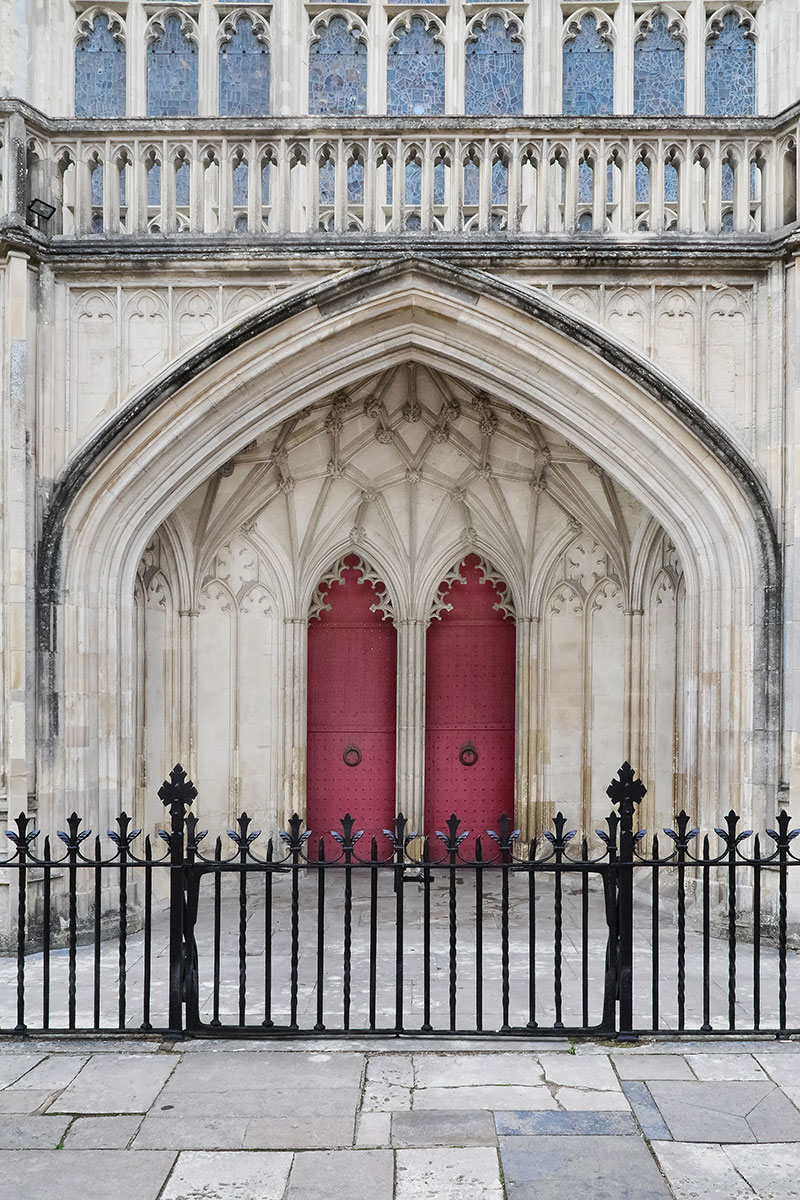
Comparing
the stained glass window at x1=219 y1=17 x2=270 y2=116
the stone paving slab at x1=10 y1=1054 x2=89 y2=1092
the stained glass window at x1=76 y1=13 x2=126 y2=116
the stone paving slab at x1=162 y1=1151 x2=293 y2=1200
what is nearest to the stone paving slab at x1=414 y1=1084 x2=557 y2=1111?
the stone paving slab at x1=162 y1=1151 x2=293 y2=1200

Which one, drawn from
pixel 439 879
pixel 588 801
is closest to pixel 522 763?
pixel 588 801

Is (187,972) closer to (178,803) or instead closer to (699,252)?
(178,803)

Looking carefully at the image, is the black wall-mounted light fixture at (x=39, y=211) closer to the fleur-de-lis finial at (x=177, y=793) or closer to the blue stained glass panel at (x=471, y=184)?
the blue stained glass panel at (x=471, y=184)

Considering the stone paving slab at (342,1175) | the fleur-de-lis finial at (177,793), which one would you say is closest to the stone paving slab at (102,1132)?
the stone paving slab at (342,1175)

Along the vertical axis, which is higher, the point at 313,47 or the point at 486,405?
the point at 313,47

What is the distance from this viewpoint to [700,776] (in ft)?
A: 24.3

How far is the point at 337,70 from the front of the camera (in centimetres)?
798

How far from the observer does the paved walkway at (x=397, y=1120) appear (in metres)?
3.54

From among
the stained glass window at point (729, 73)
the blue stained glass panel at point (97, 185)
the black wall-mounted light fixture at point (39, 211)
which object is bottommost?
the black wall-mounted light fixture at point (39, 211)

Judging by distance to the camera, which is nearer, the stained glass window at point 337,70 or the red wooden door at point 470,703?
the stained glass window at point 337,70

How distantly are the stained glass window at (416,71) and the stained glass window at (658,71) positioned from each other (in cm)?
Result: 152

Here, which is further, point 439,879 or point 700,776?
point 439,879

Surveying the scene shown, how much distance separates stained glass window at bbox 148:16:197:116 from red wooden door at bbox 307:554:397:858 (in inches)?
162

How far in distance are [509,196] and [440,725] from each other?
4.82 meters
